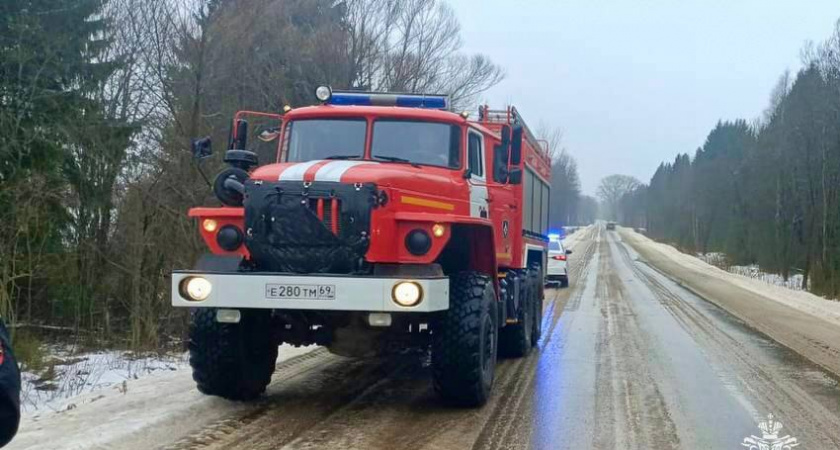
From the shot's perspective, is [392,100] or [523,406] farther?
[392,100]

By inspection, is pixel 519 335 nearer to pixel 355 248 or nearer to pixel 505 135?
pixel 505 135

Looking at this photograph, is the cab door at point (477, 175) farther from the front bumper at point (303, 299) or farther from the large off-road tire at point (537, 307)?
the large off-road tire at point (537, 307)

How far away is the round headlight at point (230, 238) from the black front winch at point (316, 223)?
0.32m

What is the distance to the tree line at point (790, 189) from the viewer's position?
3044 cm

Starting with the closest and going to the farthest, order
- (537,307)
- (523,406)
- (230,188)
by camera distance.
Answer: (230,188) < (523,406) < (537,307)

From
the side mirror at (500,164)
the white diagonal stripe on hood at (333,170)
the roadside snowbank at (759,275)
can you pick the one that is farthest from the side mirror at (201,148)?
the roadside snowbank at (759,275)

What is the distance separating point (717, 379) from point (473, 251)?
3604mm

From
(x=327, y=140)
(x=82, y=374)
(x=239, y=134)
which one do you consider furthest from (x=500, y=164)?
(x=82, y=374)

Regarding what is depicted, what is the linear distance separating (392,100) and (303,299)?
315cm

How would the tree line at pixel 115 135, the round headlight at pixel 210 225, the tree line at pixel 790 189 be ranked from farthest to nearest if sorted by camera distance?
the tree line at pixel 790 189
the tree line at pixel 115 135
the round headlight at pixel 210 225

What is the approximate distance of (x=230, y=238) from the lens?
7.18 m

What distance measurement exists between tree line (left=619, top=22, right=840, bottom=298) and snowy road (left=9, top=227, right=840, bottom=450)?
17.8 meters

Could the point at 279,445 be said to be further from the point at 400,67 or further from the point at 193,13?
the point at 400,67

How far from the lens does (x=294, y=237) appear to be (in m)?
6.90
